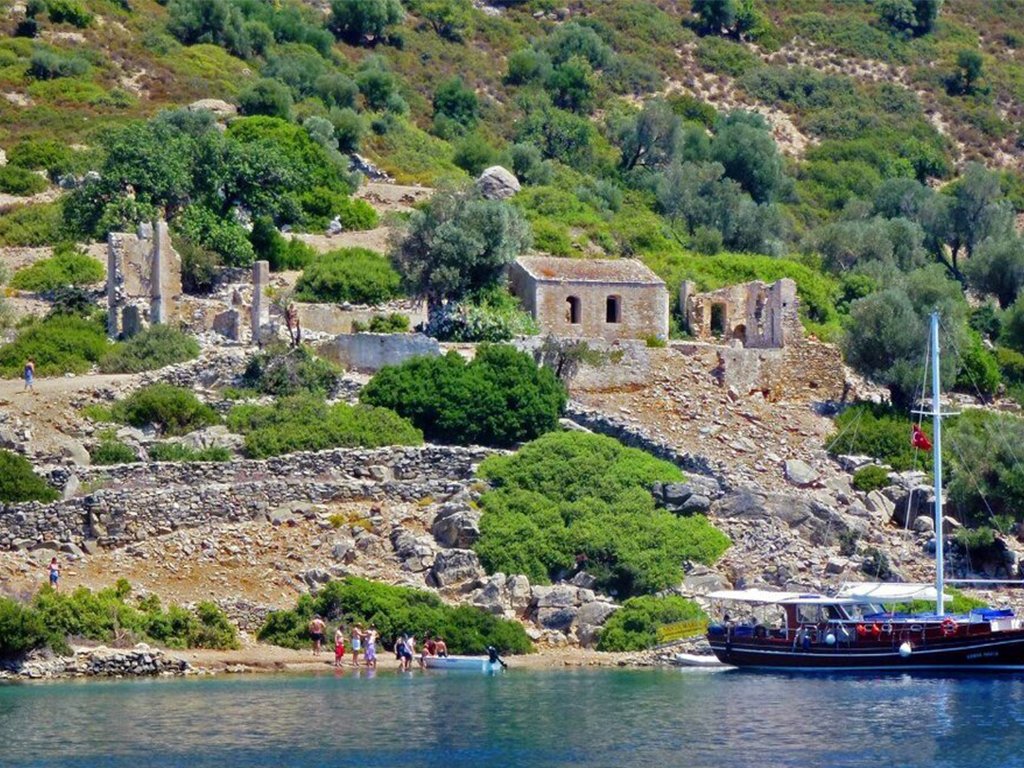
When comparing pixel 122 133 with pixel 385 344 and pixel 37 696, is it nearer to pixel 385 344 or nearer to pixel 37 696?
pixel 385 344

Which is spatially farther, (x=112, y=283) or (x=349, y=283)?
(x=349, y=283)

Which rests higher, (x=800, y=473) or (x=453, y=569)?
(x=800, y=473)

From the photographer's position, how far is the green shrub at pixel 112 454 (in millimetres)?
54531

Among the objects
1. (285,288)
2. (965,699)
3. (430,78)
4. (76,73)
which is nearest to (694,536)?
(965,699)

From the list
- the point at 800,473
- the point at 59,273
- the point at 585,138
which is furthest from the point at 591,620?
the point at 585,138

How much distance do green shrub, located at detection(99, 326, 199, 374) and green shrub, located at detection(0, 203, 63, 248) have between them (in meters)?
13.8

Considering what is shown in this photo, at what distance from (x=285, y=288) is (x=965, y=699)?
30.2m

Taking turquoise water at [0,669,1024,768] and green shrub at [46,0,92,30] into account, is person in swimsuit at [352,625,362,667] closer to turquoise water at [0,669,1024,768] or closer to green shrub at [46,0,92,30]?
turquoise water at [0,669,1024,768]

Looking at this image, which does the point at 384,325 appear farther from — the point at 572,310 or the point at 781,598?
the point at 781,598

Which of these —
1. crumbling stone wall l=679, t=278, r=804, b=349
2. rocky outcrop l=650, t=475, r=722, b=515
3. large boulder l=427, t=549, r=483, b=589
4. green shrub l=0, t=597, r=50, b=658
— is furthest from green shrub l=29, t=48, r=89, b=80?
green shrub l=0, t=597, r=50, b=658

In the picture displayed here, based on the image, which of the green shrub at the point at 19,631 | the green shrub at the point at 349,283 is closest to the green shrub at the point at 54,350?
the green shrub at the point at 349,283

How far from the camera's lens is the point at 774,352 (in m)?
65.3

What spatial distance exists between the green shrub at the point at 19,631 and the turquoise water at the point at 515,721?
1.49m

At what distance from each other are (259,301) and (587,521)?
553 inches
